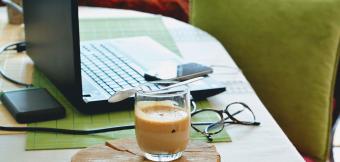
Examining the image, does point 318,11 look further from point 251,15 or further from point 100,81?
point 100,81

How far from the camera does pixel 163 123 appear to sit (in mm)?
885

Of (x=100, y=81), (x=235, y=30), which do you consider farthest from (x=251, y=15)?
(x=100, y=81)

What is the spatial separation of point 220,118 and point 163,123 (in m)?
0.25

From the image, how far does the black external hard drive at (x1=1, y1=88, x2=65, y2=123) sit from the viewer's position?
1.07 metres

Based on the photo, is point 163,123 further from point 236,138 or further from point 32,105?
point 32,105

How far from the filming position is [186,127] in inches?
35.7

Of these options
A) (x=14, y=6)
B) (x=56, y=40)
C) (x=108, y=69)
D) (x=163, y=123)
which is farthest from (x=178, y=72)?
(x=14, y=6)

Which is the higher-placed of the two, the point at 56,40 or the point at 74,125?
the point at 56,40

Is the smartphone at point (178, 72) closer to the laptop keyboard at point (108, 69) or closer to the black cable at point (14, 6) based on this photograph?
the laptop keyboard at point (108, 69)

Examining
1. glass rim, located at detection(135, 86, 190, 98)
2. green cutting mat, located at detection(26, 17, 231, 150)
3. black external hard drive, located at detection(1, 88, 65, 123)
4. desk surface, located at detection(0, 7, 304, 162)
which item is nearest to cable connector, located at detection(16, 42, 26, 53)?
desk surface, located at detection(0, 7, 304, 162)

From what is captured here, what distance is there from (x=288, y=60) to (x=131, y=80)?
564 millimetres

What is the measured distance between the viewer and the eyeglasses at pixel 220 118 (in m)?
1.06

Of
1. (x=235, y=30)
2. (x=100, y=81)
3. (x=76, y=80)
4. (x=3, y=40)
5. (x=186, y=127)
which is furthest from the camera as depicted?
(x=235, y=30)

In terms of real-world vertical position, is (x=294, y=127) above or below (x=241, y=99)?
below
